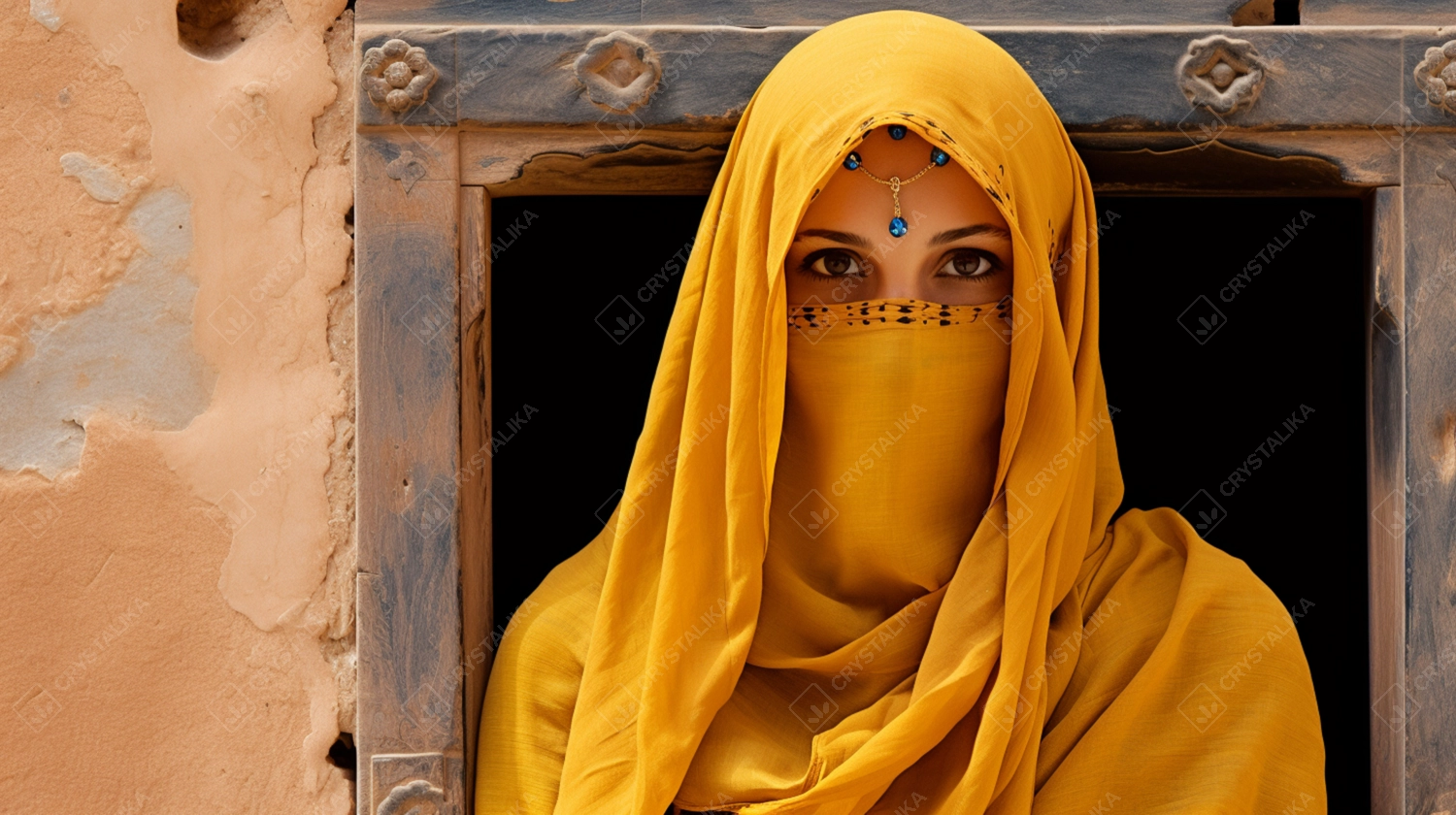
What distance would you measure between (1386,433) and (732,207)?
941mm

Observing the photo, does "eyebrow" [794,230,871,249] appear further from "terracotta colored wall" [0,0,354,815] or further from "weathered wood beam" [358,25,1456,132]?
"terracotta colored wall" [0,0,354,815]

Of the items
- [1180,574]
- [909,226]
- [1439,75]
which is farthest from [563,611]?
[1439,75]

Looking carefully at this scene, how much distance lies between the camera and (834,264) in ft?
5.22

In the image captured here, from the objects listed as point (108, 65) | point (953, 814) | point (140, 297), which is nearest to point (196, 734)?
point (140, 297)

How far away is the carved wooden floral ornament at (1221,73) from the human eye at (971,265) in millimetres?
368

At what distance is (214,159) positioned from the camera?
1.82m

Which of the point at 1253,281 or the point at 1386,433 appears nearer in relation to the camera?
the point at 1386,433

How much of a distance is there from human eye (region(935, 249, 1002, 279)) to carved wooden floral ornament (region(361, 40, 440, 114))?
0.73 m

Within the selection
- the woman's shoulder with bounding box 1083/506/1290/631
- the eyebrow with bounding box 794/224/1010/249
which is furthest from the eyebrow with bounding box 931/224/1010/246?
the woman's shoulder with bounding box 1083/506/1290/631

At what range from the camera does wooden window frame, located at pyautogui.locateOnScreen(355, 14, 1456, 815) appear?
Result: 168 centimetres

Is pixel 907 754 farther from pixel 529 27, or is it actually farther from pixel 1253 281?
pixel 1253 281

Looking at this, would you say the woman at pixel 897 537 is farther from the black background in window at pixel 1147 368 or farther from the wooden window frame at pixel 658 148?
the black background in window at pixel 1147 368

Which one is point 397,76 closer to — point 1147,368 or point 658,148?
point 658,148

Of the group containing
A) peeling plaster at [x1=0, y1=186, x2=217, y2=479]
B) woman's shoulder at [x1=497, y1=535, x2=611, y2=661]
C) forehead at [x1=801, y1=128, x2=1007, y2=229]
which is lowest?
woman's shoulder at [x1=497, y1=535, x2=611, y2=661]
